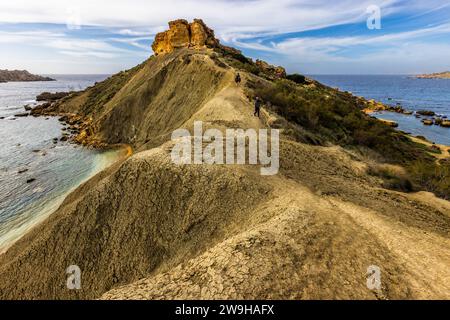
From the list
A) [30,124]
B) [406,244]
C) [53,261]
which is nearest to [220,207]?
[406,244]

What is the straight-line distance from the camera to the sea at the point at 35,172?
22547mm

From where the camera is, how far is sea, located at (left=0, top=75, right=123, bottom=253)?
22.5 meters

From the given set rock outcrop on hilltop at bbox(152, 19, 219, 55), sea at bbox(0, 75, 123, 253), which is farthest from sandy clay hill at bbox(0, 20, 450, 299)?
rock outcrop on hilltop at bbox(152, 19, 219, 55)

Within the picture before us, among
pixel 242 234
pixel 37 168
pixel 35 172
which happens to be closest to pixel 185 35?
pixel 37 168

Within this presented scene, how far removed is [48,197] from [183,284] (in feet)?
78.2

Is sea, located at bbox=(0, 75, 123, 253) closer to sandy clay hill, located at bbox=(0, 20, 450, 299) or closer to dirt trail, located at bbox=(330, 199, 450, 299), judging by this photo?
sandy clay hill, located at bbox=(0, 20, 450, 299)

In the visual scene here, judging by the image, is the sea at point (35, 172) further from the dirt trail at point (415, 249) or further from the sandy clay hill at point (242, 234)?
the dirt trail at point (415, 249)

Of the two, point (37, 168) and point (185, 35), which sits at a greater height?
point (185, 35)

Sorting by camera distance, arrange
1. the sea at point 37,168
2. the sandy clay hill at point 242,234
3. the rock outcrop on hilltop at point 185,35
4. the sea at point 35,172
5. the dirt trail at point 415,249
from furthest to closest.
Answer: the rock outcrop on hilltop at point 185,35 → the sea at point 37,168 → the sea at point 35,172 → the dirt trail at point 415,249 → the sandy clay hill at point 242,234

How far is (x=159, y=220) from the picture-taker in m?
12.0

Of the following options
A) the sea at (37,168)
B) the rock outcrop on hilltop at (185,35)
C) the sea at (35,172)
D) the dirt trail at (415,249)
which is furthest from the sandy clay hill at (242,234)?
the rock outcrop on hilltop at (185,35)

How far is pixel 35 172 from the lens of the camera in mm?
31750

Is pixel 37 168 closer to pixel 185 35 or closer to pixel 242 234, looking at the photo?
pixel 242 234

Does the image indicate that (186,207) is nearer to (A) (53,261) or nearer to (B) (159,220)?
(B) (159,220)
